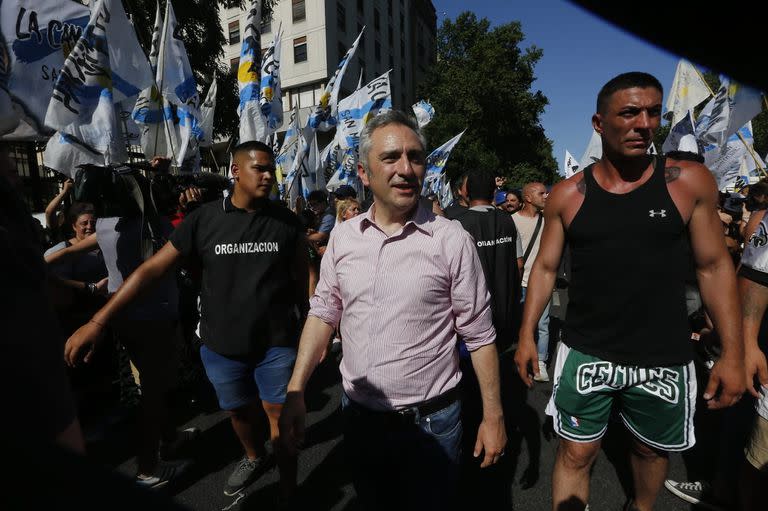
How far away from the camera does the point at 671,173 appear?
1882 millimetres

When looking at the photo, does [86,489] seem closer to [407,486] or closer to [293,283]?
[407,486]

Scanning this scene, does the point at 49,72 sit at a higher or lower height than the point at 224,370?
higher

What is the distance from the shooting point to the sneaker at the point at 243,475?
2.74 meters

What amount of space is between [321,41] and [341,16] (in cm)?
318

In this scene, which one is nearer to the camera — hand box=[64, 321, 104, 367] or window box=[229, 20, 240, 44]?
hand box=[64, 321, 104, 367]

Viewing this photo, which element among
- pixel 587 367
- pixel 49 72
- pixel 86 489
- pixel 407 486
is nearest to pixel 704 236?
pixel 587 367

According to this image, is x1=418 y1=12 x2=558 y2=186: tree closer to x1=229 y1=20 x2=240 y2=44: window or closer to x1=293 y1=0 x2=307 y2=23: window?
x1=293 y1=0 x2=307 y2=23: window

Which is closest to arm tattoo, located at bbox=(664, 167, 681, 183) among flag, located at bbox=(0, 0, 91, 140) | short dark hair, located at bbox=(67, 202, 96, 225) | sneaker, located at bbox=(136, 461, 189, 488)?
sneaker, located at bbox=(136, 461, 189, 488)

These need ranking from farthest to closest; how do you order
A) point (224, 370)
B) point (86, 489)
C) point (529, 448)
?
point (529, 448) → point (224, 370) → point (86, 489)

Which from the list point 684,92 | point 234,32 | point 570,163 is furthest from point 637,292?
point 234,32

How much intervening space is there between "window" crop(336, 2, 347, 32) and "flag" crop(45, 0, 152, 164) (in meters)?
25.9

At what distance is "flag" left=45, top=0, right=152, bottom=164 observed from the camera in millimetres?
3816

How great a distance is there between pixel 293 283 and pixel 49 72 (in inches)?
130

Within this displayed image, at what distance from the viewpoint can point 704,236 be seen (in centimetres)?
185
